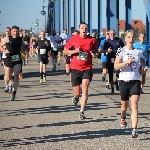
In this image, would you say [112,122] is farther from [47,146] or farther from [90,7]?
[90,7]

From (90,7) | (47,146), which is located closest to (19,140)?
(47,146)

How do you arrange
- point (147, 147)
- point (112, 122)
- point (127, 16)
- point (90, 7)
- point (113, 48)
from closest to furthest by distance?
point (147, 147) → point (112, 122) → point (113, 48) → point (127, 16) → point (90, 7)

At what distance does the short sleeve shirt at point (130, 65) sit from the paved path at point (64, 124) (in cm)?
85

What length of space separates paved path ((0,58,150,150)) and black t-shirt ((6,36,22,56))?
46.2 inches

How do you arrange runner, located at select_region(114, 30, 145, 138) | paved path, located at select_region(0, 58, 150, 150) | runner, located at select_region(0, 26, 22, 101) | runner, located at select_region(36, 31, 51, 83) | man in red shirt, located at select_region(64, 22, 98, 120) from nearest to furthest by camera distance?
paved path, located at select_region(0, 58, 150, 150) → runner, located at select_region(114, 30, 145, 138) → man in red shirt, located at select_region(64, 22, 98, 120) → runner, located at select_region(0, 26, 22, 101) → runner, located at select_region(36, 31, 51, 83)

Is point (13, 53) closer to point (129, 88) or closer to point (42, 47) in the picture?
point (42, 47)

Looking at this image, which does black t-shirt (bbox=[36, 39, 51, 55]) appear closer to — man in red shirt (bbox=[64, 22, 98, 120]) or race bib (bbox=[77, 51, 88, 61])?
man in red shirt (bbox=[64, 22, 98, 120])

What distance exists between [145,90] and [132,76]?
797cm

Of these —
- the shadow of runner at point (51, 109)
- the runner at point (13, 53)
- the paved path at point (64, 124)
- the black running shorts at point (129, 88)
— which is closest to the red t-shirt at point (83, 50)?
the paved path at point (64, 124)

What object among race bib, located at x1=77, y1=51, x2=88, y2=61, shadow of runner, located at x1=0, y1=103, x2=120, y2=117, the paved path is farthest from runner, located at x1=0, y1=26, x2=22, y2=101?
race bib, located at x1=77, y1=51, x2=88, y2=61

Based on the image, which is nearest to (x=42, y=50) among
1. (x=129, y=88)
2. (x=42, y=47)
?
(x=42, y=47)

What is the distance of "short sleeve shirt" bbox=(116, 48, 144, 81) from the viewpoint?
28.1 ft

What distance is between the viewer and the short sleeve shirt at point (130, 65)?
855cm

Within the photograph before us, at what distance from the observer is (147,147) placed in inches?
296
